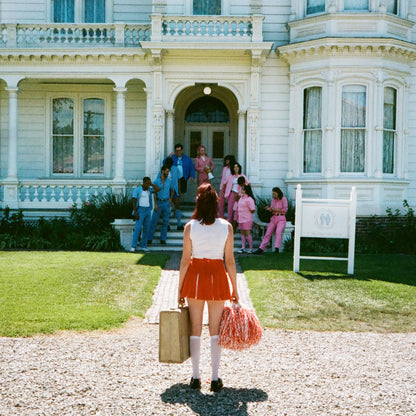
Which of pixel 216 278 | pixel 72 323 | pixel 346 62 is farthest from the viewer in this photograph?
pixel 346 62

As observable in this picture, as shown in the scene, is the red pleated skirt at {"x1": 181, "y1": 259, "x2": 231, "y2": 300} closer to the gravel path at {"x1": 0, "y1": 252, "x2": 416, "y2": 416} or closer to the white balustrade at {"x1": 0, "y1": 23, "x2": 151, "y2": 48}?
the gravel path at {"x1": 0, "y1": 252, "x2": 416, "y2": 416}

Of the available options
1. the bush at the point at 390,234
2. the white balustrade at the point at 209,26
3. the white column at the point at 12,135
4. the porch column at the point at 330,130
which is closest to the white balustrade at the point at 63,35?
the white balustrade at the point at 209,26

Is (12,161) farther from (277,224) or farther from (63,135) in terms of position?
(277,224)

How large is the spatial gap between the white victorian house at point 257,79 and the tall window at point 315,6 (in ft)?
0.10

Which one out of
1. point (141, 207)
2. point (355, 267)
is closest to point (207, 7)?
point (141, 207)

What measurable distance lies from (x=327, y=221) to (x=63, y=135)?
10272mm

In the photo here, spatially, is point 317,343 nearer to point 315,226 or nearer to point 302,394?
point 302,394

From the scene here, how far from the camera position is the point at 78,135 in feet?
61.4

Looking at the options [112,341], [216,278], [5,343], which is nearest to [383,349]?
[216,278]

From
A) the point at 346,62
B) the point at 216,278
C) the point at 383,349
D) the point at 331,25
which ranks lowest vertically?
the point at 383,349

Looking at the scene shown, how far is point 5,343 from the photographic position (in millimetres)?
6660

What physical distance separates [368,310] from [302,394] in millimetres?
3673

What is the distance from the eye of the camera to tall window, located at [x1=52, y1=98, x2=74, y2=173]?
18.8m

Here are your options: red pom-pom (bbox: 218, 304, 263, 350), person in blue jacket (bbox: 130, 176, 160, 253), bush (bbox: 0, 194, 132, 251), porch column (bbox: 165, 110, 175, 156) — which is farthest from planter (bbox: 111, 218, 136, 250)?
red pom-pom (bbox: 218, 304, 263, 350)
